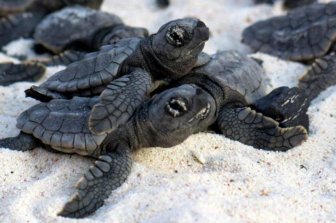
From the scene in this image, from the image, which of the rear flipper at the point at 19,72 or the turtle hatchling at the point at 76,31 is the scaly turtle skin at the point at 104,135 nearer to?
the rear flipper at the point at 19,72

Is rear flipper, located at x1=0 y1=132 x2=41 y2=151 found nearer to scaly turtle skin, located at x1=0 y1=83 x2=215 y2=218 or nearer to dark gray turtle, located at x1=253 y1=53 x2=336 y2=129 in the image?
scaly turtle skin, located at x1=0 y1=83 x2=215 y2=218

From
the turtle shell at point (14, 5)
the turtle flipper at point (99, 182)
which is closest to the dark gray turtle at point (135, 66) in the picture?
the turtle flipper at point (99, 182)

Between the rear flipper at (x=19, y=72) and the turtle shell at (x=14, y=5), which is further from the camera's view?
the turtle shell at (x=14, y=5)

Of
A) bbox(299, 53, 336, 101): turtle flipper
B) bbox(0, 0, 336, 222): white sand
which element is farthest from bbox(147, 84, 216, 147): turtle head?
bbox(299, 53, 336, 101): turtle flipper

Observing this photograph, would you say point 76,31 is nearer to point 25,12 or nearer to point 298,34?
point 25,12

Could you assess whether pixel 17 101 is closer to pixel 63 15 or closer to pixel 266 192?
pixel 63 15

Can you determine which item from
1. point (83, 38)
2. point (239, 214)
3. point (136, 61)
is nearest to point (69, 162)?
point (136, 61)
